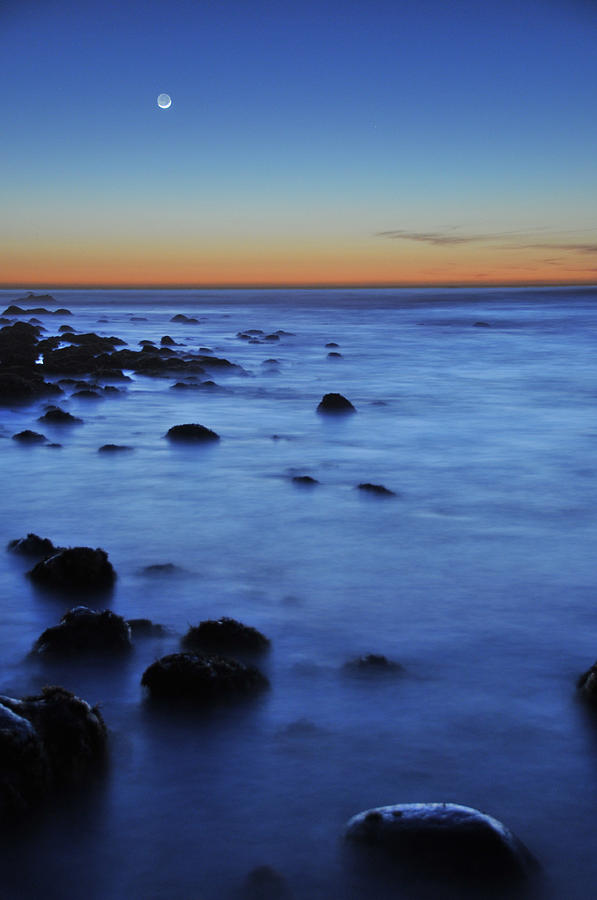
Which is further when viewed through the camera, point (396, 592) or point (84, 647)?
point (396, 592)

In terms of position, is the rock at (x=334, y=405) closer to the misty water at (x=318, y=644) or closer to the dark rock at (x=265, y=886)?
the misty water at (x=318, y=644)

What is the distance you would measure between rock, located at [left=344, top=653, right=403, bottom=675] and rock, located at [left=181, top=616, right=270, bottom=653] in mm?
595

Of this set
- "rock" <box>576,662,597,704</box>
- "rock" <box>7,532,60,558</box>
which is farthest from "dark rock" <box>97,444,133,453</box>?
"rock" <box>576,662,597,704</box>

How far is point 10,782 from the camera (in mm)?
3320

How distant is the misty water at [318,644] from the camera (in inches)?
127

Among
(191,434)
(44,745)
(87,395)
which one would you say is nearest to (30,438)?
(191,434)

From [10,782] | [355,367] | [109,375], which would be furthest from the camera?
[355,367]

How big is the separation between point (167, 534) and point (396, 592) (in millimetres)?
2629

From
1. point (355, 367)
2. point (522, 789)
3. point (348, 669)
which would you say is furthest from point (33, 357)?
point (522, 789)

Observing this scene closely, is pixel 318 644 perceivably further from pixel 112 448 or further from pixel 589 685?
pixel 112 448

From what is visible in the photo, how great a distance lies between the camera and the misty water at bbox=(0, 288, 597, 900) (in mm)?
3232

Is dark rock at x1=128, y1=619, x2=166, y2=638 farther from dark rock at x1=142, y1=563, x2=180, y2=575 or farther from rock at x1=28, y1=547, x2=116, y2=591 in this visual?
dark rock at x1=142, y1=563, x2=180, y2=575

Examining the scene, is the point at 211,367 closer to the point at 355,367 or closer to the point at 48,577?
the point at 355,367

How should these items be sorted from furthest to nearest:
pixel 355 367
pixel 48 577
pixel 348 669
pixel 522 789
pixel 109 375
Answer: pixel 355 367, pixel 109 375, pixel 48 577, pixel 348 669, pixel 522 789
